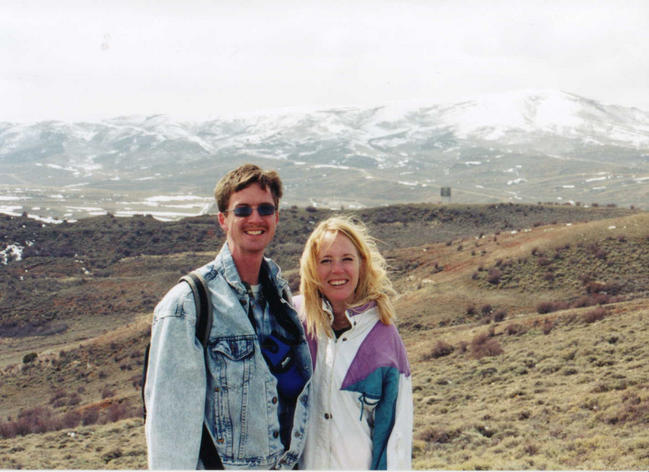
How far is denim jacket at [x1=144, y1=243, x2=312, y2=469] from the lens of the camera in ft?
8.48

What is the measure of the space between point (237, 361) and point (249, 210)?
2.45 ft

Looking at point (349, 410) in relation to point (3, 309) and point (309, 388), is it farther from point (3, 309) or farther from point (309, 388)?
point (3, 309)

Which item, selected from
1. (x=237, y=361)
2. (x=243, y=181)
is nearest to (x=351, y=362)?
(x=237, y=361)

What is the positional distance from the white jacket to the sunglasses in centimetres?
72

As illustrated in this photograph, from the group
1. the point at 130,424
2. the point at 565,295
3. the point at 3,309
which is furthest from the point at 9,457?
the point at 3,309

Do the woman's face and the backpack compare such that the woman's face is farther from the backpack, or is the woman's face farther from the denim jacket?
the backpack

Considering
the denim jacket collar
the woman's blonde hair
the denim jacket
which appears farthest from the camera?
the woman's blonde hair

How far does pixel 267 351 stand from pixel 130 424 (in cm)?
1156

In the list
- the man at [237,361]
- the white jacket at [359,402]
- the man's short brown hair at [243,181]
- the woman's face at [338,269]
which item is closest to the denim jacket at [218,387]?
the man at [237,361]

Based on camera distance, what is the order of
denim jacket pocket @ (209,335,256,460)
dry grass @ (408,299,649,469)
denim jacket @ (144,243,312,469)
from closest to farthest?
1. denim jacket @ (144,243,312,469)
2. denim jacket pocket @ (209,335,256,460)
3. dry grass @ (408,299,649,469)

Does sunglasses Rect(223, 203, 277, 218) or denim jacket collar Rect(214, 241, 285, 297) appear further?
sunglasses Rect(223, 203, 277, 218)

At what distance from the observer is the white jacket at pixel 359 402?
3.12 meters

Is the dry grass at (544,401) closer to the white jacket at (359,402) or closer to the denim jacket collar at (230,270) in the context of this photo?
the white jacket at (359,402)

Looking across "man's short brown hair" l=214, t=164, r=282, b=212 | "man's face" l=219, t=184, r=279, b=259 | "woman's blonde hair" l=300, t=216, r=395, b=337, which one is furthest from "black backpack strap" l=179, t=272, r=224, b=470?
"woman's blonde hair" l=300, t=216, r=395, b=337
